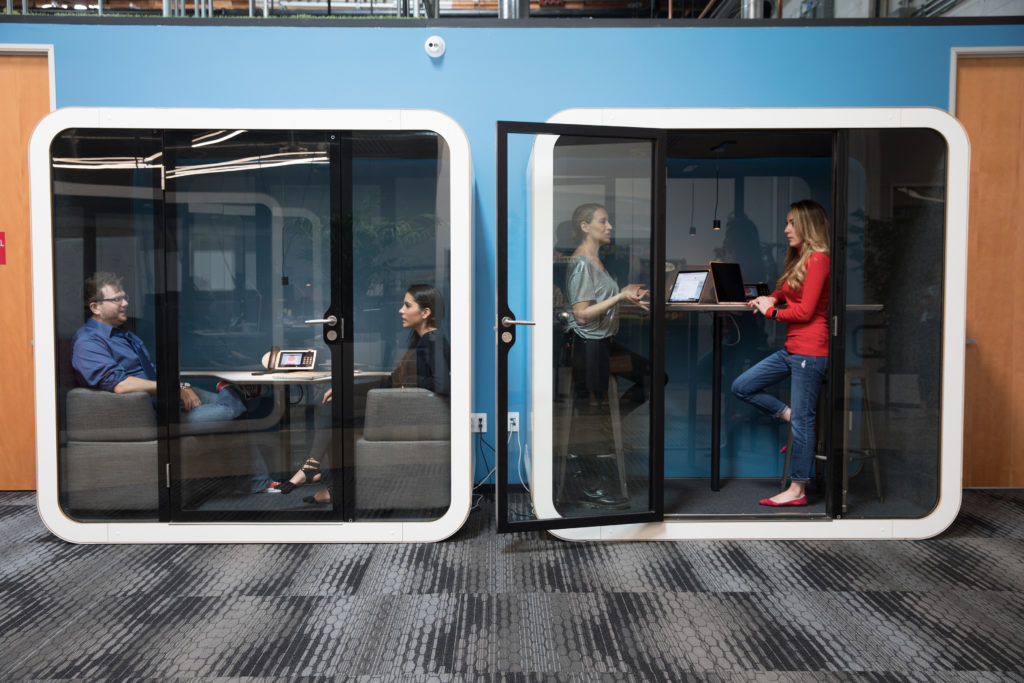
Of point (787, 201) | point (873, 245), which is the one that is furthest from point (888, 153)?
point (787, 201)

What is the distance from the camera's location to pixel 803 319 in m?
3.10

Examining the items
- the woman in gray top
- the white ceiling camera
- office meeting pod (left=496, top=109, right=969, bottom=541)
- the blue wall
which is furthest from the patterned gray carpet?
the white ceiling camera

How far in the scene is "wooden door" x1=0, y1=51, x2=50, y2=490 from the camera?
355cm

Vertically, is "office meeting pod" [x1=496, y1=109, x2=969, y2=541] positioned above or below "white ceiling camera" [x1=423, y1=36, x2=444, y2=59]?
below

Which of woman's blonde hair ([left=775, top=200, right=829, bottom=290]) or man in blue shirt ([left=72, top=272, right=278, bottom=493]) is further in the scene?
woman's blonde hair ([left=775, top=200, right=829, bottom=290])

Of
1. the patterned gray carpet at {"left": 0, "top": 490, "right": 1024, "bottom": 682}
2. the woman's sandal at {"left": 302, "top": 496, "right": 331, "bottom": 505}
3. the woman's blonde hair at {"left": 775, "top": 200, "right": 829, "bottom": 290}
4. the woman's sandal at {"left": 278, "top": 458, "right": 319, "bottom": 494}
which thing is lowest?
the patterned gray carpet at {"left": 0, "top": 490, "right": 1024, "bottom": 682}

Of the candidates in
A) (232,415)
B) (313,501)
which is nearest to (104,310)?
(232,415)

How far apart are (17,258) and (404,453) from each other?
266 cm

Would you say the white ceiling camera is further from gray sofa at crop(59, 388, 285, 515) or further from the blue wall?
gray sofa at crop(59, 388, 285, 515)

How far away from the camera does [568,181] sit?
2.79 m

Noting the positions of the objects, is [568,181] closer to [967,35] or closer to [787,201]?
[787,201]

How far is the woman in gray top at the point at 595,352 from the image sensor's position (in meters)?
2.86

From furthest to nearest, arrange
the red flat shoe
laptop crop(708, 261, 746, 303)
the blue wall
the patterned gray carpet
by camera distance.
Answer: laptop crop(708, 261, 746, 303), the blue wall, the red flat shoe, the patterned gray carpet

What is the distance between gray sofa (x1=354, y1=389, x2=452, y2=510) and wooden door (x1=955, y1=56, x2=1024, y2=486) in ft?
10.3
